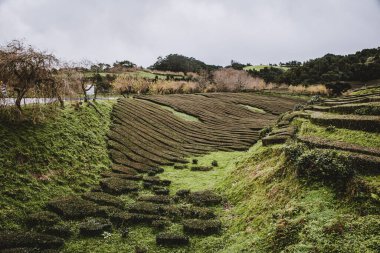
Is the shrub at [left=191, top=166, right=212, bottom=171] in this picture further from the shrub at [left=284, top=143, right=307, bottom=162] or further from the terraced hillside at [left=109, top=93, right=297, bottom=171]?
the shrub at [left=284, top=143, right=307, bottom=162]

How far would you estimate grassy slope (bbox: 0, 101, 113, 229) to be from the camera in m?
15.6

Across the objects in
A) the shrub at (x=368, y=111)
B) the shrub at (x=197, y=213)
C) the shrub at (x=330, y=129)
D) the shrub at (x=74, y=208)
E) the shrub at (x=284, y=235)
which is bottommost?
the shrub at (x=197, y=213)

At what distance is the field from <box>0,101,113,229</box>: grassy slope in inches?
3.5

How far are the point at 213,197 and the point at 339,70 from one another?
10286 cm

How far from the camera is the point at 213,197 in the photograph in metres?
17.2

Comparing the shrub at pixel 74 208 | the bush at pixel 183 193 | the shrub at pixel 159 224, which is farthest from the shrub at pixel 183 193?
the shrub at pixel 74 208

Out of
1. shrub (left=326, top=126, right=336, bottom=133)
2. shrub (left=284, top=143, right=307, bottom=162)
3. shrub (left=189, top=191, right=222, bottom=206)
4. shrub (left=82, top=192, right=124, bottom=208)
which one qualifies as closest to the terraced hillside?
shrub (left=82, top=192, right=124, bottom=208)

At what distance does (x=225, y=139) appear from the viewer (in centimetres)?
3862

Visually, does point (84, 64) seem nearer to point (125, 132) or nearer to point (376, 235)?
point (125, 132)

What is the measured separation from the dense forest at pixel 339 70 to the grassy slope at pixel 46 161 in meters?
88.6

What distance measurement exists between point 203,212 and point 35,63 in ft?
52.9

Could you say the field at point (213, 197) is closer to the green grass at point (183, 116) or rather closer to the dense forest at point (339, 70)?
the green grass at point (183, 116)

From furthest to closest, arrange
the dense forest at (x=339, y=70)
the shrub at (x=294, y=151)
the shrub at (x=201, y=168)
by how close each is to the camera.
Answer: the dense forest at (x=339, y=70) < the shrub at (x=201, y=168) < the shrub at (x=294, y=151)

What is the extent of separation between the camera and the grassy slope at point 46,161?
51.2 ft
